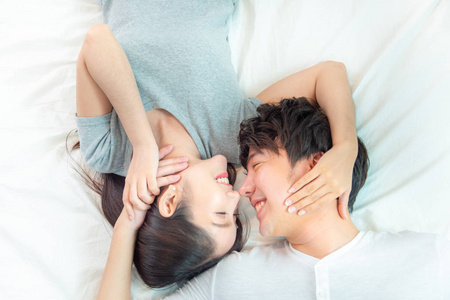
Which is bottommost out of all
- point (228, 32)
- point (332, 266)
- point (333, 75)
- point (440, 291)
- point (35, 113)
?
point (35, 113)

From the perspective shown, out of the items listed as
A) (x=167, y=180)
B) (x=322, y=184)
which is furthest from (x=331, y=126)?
(x=167, y=180)

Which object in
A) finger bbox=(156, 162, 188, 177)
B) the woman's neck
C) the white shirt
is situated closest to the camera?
the white shirt

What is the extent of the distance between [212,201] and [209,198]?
0.5 inches

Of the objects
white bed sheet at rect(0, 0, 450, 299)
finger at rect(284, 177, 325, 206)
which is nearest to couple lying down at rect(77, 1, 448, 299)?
finger at rect(284, 177, 325, 206)

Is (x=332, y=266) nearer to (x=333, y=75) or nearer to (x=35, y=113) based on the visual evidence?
(x=333, y=75)

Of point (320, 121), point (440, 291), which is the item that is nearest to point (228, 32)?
point (320, 121)

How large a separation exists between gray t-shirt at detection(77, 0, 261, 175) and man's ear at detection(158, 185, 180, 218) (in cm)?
25

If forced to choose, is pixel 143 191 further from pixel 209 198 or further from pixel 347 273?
pixel 347 273

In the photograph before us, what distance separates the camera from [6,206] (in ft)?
4.00

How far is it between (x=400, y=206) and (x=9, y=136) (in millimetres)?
1467

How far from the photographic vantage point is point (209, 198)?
1045mm

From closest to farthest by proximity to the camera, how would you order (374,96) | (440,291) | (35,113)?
(440,291)
(374,96)
(35,113)

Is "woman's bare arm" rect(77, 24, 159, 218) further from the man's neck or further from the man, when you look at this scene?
the man's neck

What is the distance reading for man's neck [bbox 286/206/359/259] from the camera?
1055 mm
